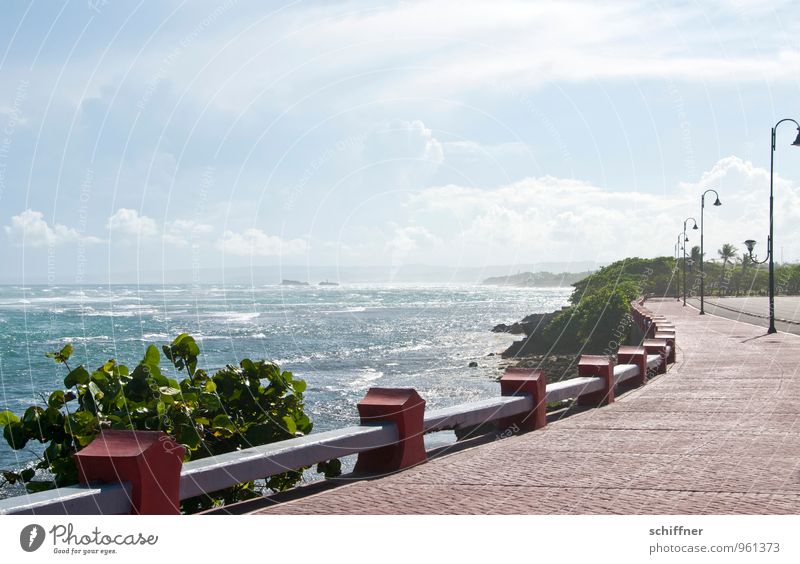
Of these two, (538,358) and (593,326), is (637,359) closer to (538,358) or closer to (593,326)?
(538,358)

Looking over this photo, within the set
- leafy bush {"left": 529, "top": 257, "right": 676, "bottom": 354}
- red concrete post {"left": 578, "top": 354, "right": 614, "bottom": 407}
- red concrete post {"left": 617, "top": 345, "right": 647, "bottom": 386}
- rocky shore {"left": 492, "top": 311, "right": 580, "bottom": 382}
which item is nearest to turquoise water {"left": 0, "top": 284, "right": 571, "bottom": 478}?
rocky shore {"left": 492, "top": 311, "right": 580, "bottom": 382}

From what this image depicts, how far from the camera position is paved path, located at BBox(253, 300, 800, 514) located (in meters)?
6.47

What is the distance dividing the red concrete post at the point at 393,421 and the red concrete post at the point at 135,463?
2828mm

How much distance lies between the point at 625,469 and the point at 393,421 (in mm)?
2088

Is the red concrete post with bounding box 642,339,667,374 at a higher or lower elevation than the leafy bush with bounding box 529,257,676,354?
higher

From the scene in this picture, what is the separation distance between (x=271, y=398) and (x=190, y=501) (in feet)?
4.65

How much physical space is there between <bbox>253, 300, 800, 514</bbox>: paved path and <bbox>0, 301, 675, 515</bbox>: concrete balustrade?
31 centimetres

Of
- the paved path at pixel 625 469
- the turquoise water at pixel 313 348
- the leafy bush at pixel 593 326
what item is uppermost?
the paved path at pixel 625 469

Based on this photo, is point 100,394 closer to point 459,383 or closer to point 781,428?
point 781,428

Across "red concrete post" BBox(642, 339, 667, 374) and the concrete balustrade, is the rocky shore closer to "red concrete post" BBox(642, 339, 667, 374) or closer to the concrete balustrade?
"red concrete post" BBox(642, 339, 667, 374)

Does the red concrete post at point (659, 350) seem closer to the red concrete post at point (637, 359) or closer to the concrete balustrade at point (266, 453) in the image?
the red concrete post at point (637, 359)

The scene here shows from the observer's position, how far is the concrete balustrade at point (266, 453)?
16.6 ft

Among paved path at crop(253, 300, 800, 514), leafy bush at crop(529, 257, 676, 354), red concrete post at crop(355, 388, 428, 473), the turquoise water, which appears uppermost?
red concrete post at crop(355, 388, 428, 473)

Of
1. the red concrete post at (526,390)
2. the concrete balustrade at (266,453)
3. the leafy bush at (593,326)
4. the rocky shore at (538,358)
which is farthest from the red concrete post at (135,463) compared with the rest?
the leafy bush at (593,326)
